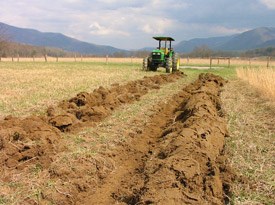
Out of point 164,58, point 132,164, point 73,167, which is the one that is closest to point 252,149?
point 132,164

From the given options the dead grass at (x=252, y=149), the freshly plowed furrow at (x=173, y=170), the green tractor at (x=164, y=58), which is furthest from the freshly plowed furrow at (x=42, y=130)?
the green tractor at (x=164, y=58)

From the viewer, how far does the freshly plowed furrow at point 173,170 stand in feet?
15.3

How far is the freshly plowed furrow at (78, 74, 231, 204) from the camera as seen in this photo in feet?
15.3

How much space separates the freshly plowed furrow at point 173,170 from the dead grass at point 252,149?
0.24 m

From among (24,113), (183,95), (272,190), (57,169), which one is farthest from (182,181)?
(183,95)

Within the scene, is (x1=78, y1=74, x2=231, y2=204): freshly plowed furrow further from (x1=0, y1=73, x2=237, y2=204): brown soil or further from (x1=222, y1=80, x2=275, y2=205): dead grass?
(x1=222, y1=80, x2=275, y2=205): dead grass

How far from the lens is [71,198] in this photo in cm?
516

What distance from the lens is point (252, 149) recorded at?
676 cm

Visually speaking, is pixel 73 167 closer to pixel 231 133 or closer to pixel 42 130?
pixel 42 130

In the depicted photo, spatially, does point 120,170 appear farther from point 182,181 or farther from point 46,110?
point 46,110

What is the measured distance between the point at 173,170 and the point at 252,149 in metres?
2.31

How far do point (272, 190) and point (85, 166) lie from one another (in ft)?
9.67

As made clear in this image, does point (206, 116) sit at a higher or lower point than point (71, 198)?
higher

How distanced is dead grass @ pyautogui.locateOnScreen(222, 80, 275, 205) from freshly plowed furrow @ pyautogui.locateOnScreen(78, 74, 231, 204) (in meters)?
0.24
